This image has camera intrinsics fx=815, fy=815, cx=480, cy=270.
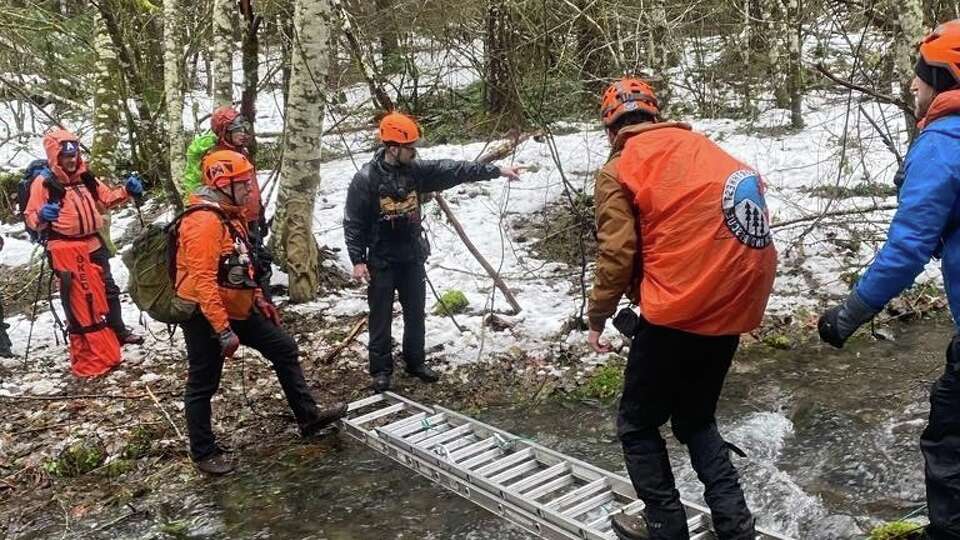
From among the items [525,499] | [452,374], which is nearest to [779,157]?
[452,374]

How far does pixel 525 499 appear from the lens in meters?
4.83

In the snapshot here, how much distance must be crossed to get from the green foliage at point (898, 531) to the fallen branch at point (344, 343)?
4.89m

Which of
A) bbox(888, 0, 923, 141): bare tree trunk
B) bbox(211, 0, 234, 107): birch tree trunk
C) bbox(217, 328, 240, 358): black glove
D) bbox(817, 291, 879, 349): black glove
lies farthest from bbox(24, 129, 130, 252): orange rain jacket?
bbox(888, 0, 923, 141): bare tree trunk

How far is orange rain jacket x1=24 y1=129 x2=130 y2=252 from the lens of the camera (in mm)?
7684

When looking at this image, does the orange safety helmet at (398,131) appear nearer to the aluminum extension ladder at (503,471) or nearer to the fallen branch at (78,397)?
the aluminum extension ladder at (503,471)

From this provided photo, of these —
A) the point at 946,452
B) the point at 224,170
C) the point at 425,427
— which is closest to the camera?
the point at 946,452

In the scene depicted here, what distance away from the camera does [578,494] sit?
4938mm

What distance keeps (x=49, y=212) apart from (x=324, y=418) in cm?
354

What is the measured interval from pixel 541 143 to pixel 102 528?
9.17 metres

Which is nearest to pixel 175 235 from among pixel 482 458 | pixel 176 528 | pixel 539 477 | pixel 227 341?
pixel 227 341

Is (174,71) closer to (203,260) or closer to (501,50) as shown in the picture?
(501,50)

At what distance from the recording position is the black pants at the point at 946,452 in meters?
3.38

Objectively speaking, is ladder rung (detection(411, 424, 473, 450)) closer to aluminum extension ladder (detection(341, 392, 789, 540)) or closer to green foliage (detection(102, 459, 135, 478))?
aluminum extension ladder (detection(341, 392, 789, 540))

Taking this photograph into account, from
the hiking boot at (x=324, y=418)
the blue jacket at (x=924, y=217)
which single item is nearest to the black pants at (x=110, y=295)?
the hiking boot at (x=324, y=418)
